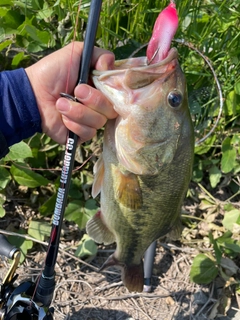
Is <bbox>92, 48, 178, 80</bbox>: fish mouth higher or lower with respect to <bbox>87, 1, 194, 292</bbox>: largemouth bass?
higher

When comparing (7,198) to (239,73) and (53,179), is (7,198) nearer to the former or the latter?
(53,179)

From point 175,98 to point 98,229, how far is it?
27.8 inches

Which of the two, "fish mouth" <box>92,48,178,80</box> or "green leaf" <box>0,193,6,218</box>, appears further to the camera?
"green leaf" <box>0,193,6,218</box>

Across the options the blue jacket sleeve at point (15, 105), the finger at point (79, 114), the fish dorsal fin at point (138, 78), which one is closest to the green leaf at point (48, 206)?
the blue jacket sleeve at point (15, 105)

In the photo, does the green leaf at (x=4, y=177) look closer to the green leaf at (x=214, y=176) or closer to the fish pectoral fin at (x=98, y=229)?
the fish pectoral fin at (x=98, y=229)

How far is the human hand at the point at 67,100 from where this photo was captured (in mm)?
1423

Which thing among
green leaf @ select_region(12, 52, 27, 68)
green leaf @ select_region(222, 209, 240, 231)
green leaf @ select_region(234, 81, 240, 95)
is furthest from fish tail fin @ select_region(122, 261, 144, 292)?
green leaf @ select_region(12, 52, 27, 68)

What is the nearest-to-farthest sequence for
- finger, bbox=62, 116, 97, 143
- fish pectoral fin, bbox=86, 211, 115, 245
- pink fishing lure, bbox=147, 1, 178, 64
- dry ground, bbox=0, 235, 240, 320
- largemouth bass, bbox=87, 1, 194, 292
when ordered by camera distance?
pink fishing lure, bbox=147, 1, 178, 64 < largemouth bass, bbox=87, 1, 194, 292 < finger, bbox=62, 116, 97, 143 < fish pectoral fin, bbox=86, 211, 115, 245 < dry ground, bbox=0, 235, 240, 320

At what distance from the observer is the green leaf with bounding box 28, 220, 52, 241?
2561mm

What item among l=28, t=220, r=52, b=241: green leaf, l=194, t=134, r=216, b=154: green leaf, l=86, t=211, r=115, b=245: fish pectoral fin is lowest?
l=28, t=220, r=52, b=241: green leaf

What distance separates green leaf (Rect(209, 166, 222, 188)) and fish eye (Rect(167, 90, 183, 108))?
56.2 inches

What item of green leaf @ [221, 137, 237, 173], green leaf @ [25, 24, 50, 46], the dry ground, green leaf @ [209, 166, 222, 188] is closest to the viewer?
green leaf @ [25, 24, 50, 46]

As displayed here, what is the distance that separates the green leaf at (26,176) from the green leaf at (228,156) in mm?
1108

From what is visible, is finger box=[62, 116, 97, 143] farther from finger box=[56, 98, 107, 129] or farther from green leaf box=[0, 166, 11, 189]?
green leaf box=[0, 166, 11, 189]
